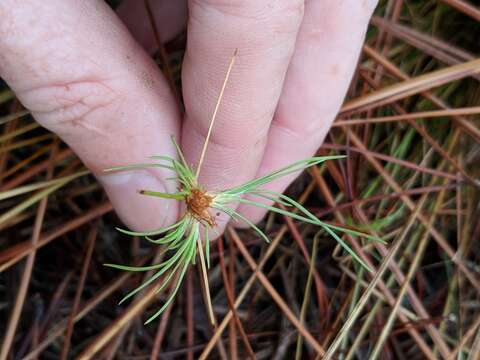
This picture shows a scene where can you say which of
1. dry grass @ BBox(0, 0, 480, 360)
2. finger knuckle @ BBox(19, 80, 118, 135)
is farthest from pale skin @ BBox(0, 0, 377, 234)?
dry grass @ BBox(0, 0, 480, 360)

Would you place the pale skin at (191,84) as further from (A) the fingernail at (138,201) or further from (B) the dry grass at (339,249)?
(B) the dry grass at (339,249)

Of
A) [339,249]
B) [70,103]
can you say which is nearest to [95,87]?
[70,103]

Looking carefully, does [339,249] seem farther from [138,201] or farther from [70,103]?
[70,103]

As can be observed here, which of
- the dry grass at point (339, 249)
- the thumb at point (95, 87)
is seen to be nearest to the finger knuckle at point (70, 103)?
the thumb at point (95, 87)

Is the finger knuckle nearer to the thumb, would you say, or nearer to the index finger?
the thumb

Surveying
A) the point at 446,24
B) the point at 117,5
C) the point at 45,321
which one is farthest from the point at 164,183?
the point at 446,24

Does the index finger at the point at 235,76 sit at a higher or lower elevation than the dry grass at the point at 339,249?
higher

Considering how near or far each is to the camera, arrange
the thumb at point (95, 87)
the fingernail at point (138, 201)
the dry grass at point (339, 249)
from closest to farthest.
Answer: the thumb at point (95, 87)
the fingernail at point (138, 201)
the dry grass at point (339, 249)
